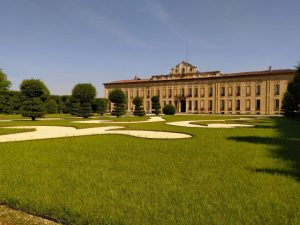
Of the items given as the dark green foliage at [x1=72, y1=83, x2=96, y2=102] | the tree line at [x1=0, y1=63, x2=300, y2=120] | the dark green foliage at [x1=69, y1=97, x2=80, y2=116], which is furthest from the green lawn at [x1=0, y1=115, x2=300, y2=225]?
the dark green foliage at [x1=69, y1=97, x2=80, y2=116]

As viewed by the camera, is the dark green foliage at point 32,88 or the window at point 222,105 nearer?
the dark green foliage at point 32,88

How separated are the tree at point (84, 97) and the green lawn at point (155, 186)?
81.4ft

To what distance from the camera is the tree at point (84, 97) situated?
3256 cm

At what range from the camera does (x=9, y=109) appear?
49.6 metres

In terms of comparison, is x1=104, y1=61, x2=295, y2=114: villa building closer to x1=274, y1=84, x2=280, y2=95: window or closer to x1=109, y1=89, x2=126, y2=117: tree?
x1=274, y1=84, x2=280, y2=95: window

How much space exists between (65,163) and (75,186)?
2.01m

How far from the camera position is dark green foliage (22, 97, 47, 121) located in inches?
1043

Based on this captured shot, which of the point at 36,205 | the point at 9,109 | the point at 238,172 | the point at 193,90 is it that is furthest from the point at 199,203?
the point at 193,90

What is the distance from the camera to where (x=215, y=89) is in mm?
58500

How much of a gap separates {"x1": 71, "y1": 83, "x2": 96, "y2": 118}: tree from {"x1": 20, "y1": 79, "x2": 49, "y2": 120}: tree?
597 cm

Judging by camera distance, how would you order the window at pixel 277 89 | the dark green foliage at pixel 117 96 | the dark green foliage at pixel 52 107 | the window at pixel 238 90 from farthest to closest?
the window at pixel 238 90 → the window at pixel 277 89 → the dark green foliage at pixel 52 107 → the dark green foliage at pixel 117 96

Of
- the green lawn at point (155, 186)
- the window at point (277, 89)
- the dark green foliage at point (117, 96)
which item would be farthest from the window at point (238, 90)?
the green lawn at point (155, 186)

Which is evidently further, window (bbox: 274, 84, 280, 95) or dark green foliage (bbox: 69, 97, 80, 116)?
window (bbox: 274, 84, 280, 95)

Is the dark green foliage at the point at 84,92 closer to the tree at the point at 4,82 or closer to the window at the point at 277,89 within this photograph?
the tree at the point at 4,82
